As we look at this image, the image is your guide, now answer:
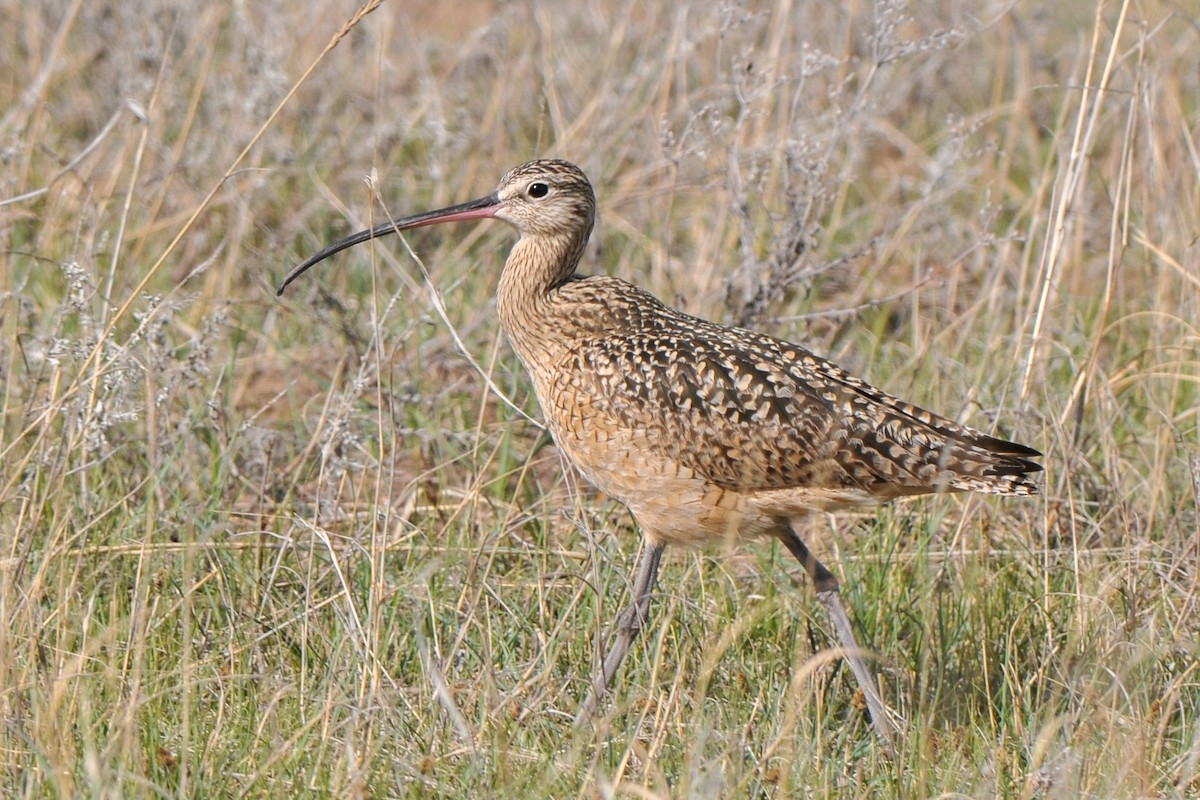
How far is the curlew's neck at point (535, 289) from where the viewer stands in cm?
485

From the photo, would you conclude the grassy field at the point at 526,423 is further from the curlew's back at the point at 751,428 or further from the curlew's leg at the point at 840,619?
the curlew's back at the point at 751,428

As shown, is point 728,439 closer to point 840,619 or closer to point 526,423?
point 840,619

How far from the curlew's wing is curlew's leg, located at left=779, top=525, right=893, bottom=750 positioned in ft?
0.93

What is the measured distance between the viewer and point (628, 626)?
172 inches

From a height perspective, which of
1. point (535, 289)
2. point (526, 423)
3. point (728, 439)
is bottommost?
point (526, 423)

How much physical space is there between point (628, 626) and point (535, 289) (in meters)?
1.13

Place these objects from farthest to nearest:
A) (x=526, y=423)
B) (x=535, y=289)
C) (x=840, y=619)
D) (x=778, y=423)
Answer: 1. (x=526, y=423)
2. (x=535, y=289)
3. (x=840, y=619)
4. (x=778, y=423)

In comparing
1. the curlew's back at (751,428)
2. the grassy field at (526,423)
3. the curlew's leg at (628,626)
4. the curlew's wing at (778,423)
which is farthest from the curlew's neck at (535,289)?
the curlew's leg at (628,626)

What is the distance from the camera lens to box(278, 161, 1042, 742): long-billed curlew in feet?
13.9

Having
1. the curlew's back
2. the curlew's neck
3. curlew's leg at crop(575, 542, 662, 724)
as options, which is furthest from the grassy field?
the curlew's neck

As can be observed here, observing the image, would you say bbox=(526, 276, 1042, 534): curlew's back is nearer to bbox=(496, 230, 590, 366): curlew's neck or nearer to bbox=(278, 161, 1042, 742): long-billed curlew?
bbox=(278, 161, 1042, 742): long-billed curlew

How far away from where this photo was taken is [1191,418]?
580 centimetres

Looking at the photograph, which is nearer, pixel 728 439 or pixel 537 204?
pixel 728 439

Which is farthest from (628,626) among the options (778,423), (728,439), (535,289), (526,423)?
(526,423)
